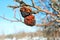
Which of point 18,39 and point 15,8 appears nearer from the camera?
point 15,8

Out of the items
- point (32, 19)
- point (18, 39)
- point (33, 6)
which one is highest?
point (33, 6)

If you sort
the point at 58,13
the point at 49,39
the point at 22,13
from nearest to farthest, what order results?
the point at 22,13 → the point at 58,13 → the point at 49,39

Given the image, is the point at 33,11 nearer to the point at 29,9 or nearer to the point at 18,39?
the point at 29,9

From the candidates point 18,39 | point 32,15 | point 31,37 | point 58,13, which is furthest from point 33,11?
point 18,39

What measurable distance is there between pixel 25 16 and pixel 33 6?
9cm

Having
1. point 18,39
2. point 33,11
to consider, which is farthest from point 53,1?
point 18,39

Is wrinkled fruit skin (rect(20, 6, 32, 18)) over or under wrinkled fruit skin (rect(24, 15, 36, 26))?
over

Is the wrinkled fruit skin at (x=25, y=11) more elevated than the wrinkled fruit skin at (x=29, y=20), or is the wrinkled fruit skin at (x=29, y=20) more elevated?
the wrinkled fruit skin at (x=25, y=11)

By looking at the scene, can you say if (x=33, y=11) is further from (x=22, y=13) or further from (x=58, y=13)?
(x=58, y=13)

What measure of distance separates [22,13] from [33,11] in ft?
0.32

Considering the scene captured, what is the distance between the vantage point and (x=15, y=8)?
155 cm

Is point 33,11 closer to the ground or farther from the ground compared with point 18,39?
farther from the ground

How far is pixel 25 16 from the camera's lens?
4.94ft

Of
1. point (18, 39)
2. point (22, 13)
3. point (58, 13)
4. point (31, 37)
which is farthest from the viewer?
point (18, 39)
